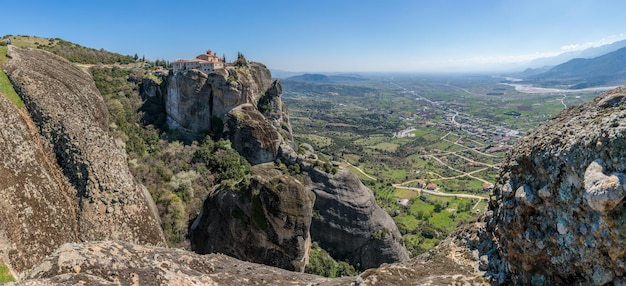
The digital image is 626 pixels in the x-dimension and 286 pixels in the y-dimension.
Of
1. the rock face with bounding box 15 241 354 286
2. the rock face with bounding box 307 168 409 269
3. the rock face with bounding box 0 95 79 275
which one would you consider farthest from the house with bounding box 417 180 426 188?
the rock face with bounding box 0 95 79 275

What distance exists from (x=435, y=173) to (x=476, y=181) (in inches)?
489

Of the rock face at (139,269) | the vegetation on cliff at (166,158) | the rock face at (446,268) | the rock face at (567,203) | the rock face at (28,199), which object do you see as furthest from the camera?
the vegetation on cliff at (166,158)

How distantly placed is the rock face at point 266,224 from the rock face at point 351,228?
24.6 feet

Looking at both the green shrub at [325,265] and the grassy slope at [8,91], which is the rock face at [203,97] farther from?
the green shrub at [325,265]

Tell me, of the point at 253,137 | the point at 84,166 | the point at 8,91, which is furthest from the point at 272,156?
the point at 8,91

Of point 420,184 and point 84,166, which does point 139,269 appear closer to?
point 84,166

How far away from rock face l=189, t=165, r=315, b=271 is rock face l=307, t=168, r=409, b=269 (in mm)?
7511

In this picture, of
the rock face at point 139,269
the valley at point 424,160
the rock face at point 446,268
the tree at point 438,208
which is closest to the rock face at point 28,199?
the rock face at point 139,269

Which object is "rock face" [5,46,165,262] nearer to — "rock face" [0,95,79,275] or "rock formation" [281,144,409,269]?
"rock face" [0,95,79,275]

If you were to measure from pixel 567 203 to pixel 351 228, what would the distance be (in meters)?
26.3

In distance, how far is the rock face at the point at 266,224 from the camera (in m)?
24.6

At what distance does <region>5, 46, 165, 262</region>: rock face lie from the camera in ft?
63.6

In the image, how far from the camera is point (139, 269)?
39.2ft

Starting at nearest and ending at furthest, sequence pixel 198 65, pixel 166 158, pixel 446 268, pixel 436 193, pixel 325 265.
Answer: pixel 446 268 → pixel 325 265 → pixel 166 158 → pixel 198 65 → pixel 436 193
